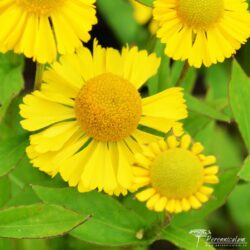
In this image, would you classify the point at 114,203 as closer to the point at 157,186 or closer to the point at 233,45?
the point at 157,186

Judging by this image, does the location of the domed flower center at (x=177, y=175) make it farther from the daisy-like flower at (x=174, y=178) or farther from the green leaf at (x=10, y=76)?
the green leaf at (x=10, y=76)

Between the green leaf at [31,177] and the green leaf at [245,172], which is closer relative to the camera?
the green leaf at [245,172]

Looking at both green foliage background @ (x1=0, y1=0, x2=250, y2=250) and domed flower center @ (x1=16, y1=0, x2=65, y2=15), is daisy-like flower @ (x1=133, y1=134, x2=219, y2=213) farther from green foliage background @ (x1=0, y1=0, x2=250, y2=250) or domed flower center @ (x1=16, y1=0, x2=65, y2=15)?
domed flower center @ (x1=16, y1=0, x2=65, y2=15)

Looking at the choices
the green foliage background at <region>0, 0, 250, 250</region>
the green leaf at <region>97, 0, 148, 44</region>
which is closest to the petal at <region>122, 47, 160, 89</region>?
the green foliage background at <region>0, 0, 250, 250</region>

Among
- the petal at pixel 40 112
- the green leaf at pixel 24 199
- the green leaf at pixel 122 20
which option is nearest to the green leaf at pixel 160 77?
the petal at pixel 40 112

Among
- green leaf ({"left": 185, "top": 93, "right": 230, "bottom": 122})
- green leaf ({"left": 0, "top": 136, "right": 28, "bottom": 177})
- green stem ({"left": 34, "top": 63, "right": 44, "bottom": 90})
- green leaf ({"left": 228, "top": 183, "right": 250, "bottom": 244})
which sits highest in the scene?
green stem ({"left": 34, "top": 63, "right": 44, "bottom": 90})
